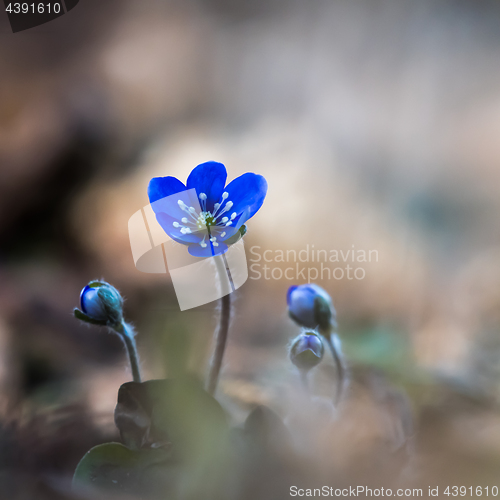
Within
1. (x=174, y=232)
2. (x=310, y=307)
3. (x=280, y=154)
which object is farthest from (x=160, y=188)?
(x=280, y=154)

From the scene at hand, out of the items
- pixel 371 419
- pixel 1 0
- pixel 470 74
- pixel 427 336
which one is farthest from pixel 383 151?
pixel 1 0

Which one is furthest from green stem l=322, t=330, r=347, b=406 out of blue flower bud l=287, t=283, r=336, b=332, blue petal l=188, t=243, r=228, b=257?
blue petal l=188, t=243, r=228, b=257

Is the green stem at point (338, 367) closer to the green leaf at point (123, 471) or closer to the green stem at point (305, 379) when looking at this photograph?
the green stem at point (305, 379)

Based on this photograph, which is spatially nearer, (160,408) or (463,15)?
(160,408)

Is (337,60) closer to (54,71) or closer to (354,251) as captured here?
(354,251)

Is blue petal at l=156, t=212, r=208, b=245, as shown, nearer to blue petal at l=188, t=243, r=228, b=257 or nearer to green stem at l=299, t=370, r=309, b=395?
blue petal at l=188, t=243, r=228, b=257

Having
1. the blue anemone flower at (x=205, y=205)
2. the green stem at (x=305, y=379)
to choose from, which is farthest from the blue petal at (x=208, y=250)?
the green stem at (x=305, y=379)
